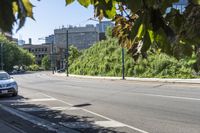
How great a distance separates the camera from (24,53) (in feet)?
395

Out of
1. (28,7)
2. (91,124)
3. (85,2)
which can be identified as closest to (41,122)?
(91,124)

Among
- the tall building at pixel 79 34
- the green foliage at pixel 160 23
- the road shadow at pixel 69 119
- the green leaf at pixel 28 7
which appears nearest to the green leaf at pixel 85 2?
the green foliage at pixel 160 23

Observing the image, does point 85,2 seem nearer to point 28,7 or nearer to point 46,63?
point 28,7

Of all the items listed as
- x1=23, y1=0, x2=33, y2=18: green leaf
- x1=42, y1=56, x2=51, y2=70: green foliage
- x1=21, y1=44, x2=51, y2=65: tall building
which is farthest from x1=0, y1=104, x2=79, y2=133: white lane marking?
x1=42, y1=56, x2=51, y2=70: green foliage

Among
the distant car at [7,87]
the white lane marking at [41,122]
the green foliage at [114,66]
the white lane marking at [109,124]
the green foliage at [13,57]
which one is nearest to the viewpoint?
the white lane marking at [41,122]

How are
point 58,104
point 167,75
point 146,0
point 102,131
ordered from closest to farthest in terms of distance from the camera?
point 146,0
point 102,131
point 58,104
point 167,75

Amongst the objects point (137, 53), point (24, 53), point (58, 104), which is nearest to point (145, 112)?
point (58, 104)

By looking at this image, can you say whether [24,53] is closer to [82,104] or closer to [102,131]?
[82,104]

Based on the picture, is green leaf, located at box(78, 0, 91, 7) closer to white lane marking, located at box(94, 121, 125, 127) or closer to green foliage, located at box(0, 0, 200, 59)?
green foliage, located at box(0, 0, 200, 59)

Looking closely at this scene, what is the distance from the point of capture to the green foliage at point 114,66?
4338 centimetres

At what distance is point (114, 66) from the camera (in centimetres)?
5494

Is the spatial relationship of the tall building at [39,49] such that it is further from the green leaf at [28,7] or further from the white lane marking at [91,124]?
the green leaf at [28,7]

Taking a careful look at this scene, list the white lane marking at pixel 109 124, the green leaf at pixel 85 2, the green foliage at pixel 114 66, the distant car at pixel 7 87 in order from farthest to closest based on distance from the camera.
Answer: the green foliage at pixel 114 66 < the distant car at pixel 7 87 < the white lane marking at pixel 109 124 < the green leaf at pixel 85 2

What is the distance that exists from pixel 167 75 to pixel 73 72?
97.1ft
